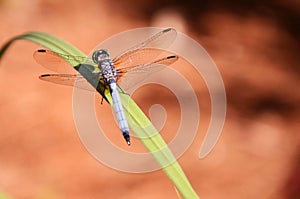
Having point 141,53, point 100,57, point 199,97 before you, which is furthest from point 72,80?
point 199,97

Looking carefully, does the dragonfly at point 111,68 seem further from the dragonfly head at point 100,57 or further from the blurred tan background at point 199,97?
the blurred tan background at point 199,97

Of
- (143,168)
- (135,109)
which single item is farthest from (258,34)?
(135,109)

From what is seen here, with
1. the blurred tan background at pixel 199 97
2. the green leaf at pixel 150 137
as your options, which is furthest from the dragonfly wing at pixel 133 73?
the blurred tan background at pixel 199 97

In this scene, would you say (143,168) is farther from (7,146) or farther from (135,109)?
(135,109)

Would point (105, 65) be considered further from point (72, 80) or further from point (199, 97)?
point (199, 97)

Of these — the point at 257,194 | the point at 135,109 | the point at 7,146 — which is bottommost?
the point at 135,109

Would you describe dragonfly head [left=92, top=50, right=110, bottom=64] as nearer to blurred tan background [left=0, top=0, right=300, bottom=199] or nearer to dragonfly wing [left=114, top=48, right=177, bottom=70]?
dragonfly wing [left=114, top=48, right=177, bottom=70]
